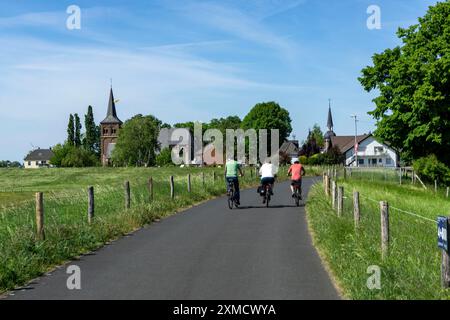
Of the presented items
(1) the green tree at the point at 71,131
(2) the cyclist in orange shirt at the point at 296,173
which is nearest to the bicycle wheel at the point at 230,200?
(2) the cyclist in orange shirt at the point at 296,173

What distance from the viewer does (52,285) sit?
873cm

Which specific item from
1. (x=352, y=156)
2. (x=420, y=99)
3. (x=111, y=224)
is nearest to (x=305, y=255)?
(x=111, y=224)

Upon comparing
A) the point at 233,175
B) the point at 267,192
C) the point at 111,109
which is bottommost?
the point at 267,192

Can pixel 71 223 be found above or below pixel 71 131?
below

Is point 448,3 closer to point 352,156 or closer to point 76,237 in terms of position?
point 76,237

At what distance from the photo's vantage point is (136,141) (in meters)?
119

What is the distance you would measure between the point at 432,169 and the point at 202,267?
37567 millimetres

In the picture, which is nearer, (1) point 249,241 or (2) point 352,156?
(1) point 249,241

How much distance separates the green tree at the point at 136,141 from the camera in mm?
119000

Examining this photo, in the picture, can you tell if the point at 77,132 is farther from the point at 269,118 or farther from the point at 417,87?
the point at 417,87

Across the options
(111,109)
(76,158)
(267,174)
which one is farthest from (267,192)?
(111,109)

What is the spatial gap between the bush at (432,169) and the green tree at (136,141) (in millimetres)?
80440

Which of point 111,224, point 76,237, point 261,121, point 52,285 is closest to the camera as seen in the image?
point 52,285
